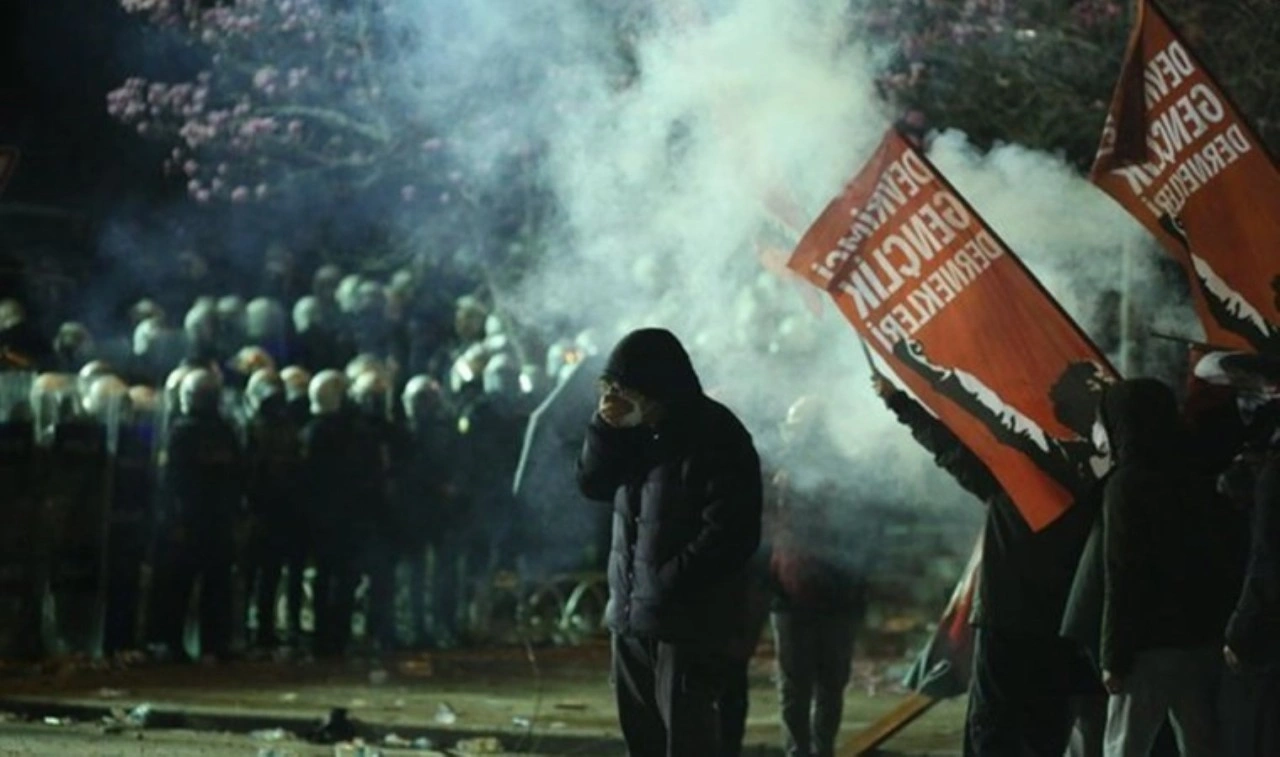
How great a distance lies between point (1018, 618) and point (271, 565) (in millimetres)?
8494

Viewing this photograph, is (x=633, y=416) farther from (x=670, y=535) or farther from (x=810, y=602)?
(x=810, y=602)

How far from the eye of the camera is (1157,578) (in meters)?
8.62

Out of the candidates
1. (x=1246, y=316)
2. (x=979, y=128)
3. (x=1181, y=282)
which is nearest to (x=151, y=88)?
(x=979, y=128)

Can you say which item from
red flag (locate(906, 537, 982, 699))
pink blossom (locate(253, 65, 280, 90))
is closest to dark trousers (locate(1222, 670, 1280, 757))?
red flag (locate(906, 537, 982, 699))

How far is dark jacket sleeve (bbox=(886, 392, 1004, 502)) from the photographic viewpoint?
30.3 feet

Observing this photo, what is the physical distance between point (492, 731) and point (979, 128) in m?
6.32

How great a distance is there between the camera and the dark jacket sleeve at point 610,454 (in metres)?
9.32

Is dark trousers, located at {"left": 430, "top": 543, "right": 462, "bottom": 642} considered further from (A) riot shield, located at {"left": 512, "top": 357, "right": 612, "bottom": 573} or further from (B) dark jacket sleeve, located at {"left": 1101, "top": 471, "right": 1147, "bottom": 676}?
(B) dark jacket sleeve, located at {"left": 1101, "top": 471, "right": 1147, "bottom": 676}

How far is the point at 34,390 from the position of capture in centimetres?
1659

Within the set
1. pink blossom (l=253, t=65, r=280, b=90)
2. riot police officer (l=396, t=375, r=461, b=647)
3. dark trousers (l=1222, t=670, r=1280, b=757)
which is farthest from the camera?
pink blossom (l=253, t=65, r=280, b=90)

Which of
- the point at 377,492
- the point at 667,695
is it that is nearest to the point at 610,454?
the point at 667,695

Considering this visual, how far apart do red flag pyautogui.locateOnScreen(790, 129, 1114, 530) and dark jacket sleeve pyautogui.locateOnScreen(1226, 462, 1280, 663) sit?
1.99 ft

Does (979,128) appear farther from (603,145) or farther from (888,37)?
(603,145)

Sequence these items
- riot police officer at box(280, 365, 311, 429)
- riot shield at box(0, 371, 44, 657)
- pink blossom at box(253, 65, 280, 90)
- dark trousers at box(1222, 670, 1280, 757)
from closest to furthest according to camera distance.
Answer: dark trousers at box(1222, 670, 1280, 757), riot shield at box(0, 371, 44, 657), riot police officer at box(280, 365, 311, 429), pink blossom at box(253, 65, 280, 90)
